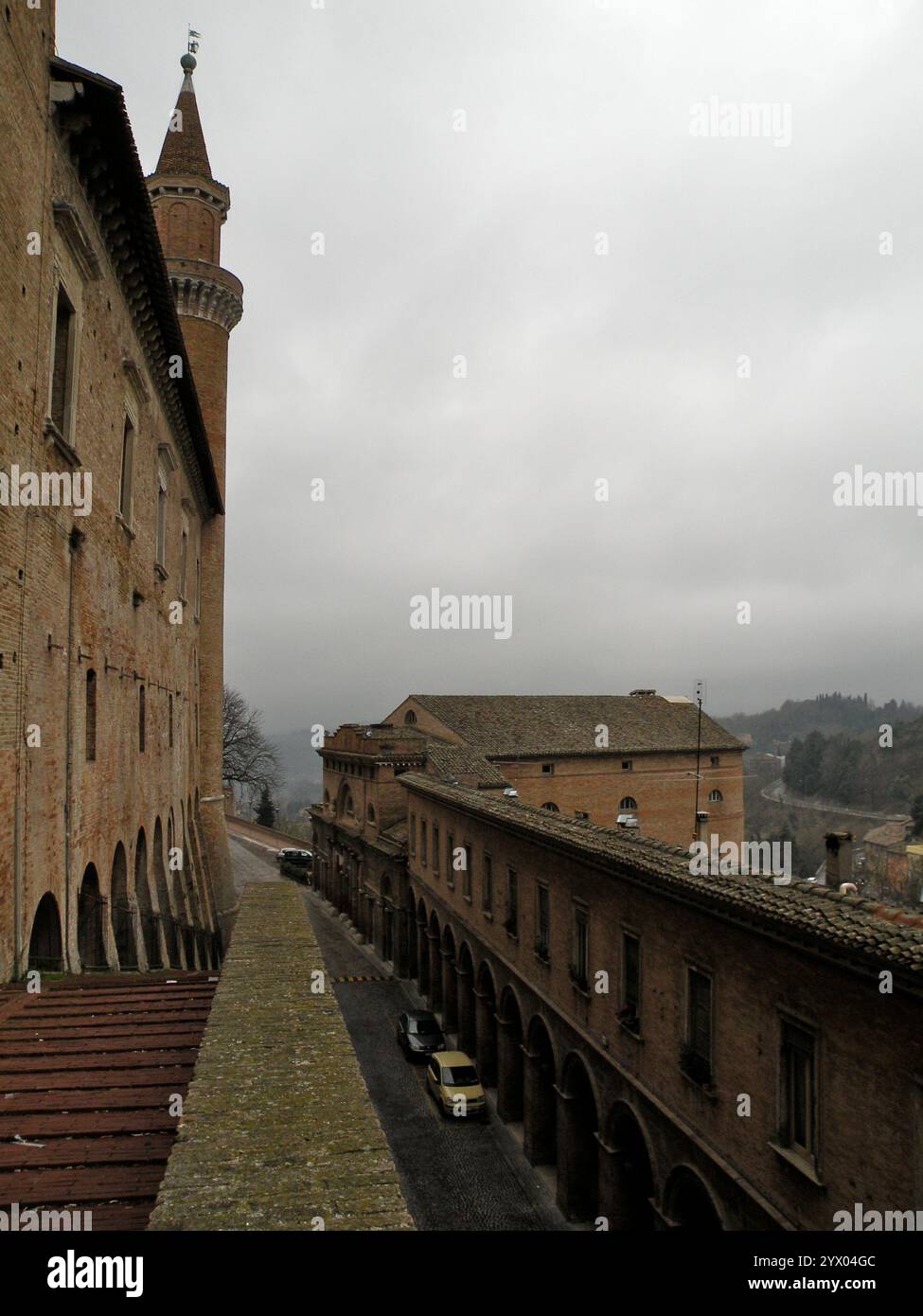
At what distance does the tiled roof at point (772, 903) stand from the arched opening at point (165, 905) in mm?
7272

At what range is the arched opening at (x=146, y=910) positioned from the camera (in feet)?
46.9

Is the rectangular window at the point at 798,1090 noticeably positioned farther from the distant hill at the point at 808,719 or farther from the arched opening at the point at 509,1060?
the distant hill at the point at 808,719

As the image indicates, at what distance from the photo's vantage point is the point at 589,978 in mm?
13992

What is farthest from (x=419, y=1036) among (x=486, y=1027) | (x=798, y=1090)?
(x=798, y=1090)

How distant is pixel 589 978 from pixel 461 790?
10035mm

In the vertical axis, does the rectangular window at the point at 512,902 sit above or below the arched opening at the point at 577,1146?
above

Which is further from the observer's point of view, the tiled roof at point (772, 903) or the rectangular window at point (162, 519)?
the rectangular window at point (162, 519)

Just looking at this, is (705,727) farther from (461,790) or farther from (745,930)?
(745,930)

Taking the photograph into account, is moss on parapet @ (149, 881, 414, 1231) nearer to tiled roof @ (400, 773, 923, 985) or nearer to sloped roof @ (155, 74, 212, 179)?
tiled roof @ (400, 773, 923, 985)

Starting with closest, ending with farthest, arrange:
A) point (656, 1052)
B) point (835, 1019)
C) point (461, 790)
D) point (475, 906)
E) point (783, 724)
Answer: point (835, 1019) < point (656, 1052) < point (475, 906) < point (461, 790) < point (783, 724)

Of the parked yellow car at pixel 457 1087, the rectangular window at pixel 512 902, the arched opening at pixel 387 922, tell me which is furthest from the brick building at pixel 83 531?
the arched opening at pixel 387 922

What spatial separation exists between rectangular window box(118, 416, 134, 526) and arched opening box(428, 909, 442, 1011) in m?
17.4

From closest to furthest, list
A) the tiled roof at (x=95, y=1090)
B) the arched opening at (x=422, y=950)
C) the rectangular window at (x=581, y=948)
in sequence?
the tiled roof at (x=95, y=1090)
the rectangular window at (x=581, y=948)
the arched opening at (x=422, y=950)
